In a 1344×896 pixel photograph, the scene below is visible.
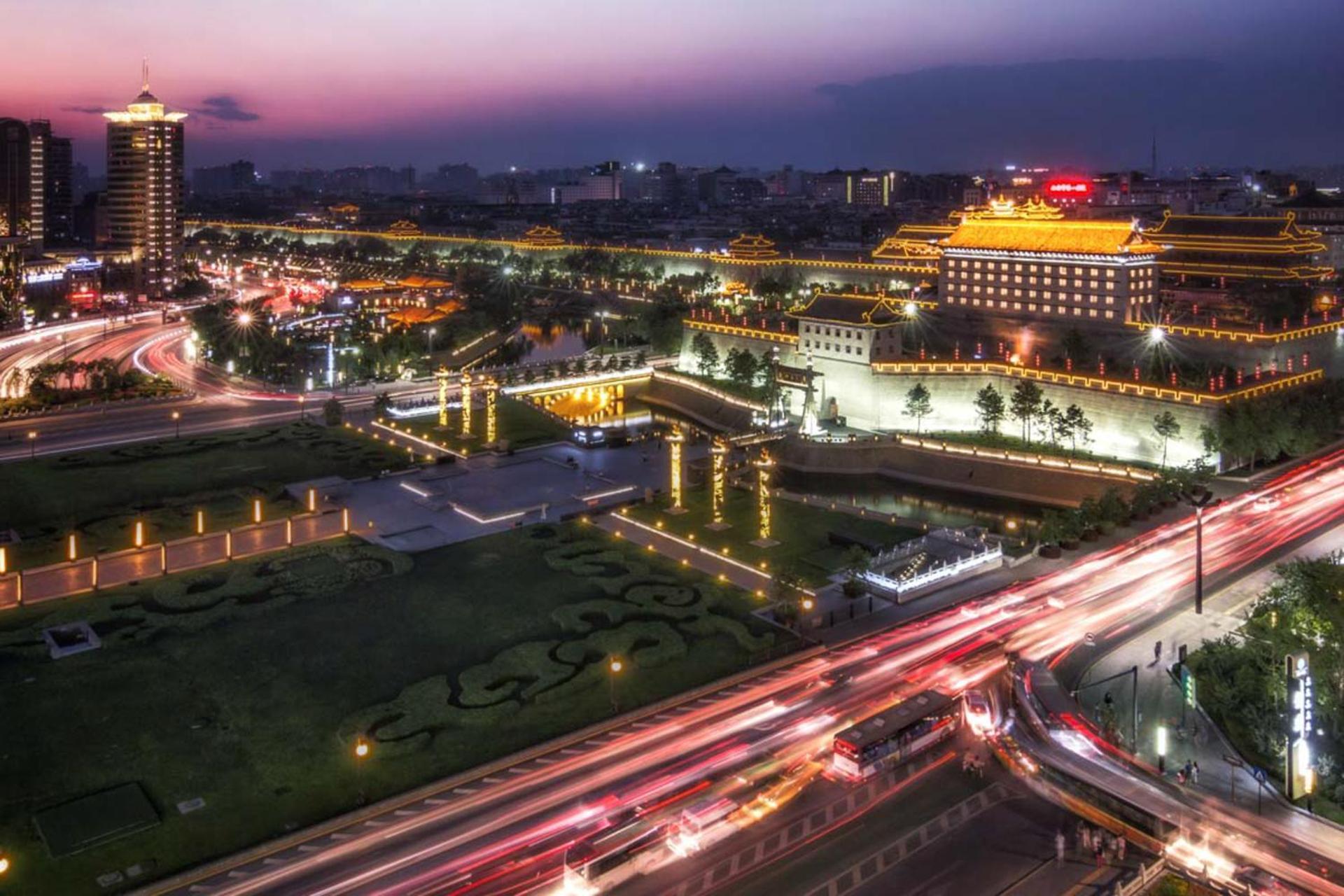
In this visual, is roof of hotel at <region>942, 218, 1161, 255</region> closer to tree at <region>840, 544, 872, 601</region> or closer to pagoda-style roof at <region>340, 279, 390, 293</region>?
tree at <region>840, 544, 872, 601</region>

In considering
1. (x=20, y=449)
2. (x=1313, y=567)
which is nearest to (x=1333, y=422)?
(x=1313, y=567)

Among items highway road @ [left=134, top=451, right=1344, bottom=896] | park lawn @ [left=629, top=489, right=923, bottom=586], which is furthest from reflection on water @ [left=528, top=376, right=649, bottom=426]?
highway road @ [left=134, top=451, right=1344, bottom=896]

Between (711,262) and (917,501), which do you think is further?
(711,262)

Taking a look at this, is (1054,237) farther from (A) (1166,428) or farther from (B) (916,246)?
(B) (916,246)

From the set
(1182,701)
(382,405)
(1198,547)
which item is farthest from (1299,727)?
(382,405)

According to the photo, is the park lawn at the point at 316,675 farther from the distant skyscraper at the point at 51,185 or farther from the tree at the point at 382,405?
the distant skyscraper at the point at 51,185

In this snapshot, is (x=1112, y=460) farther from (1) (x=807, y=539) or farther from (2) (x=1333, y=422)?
(1) (x=807, y=539)

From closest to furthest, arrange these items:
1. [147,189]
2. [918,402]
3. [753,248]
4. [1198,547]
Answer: [1198,547] → [918,402] → [147,189] → [753,248]

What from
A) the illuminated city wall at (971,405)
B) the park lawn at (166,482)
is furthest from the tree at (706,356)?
the park lawn at (166,482)
